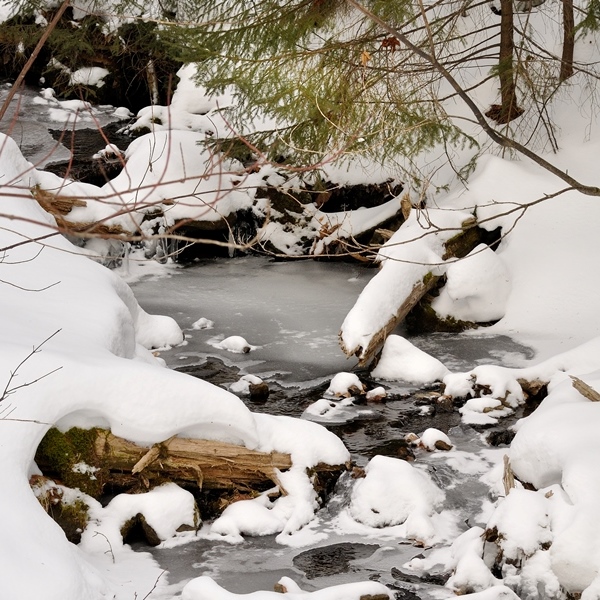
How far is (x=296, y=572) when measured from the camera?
5.63 m

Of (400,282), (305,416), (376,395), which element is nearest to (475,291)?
(400,282)

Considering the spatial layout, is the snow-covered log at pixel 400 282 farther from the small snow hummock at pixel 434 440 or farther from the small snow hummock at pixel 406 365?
the small snow hummock at pixel 434 440

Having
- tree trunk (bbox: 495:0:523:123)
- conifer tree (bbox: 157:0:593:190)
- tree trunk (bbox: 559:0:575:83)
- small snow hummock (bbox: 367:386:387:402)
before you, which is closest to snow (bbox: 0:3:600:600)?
small snow hummock (bbox: 367:386:387:402)

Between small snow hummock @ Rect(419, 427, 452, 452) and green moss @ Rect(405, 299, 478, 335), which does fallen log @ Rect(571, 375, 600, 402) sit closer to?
small snow hummock @ Rect(419, 427, 452, 452)

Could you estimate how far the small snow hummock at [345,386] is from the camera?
8586mm

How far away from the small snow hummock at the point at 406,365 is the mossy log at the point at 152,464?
2596 mm

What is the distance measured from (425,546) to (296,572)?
958 millimetres

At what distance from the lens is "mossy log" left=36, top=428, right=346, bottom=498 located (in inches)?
228

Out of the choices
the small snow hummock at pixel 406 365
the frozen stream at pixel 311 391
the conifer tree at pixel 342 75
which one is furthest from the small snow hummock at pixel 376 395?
the conifer tree at pixel 342 75

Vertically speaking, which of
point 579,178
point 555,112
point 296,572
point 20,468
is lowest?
point 296,572

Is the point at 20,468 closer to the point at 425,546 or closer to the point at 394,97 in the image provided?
the point at 425,546

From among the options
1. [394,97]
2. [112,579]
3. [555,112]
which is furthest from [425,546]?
[555,112]

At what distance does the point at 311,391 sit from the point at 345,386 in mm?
380

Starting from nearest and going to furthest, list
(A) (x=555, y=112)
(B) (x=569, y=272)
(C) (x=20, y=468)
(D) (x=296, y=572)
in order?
(C) (x=20, y=468) < (D) (x=296, y=572) < (B) (x=569, y=272) < (A) (x=555, y=112)
